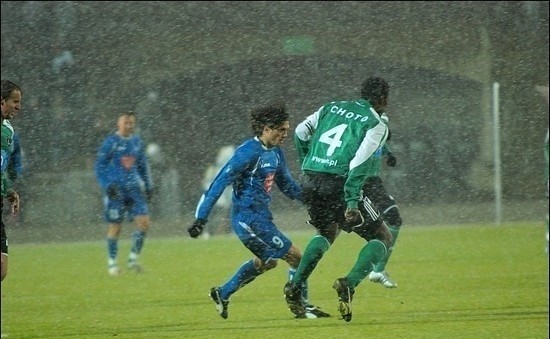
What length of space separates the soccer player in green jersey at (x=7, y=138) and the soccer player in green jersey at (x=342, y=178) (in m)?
2.03

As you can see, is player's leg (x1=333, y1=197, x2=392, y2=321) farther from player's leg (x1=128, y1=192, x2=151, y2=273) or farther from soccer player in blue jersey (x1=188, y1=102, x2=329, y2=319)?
player's leg (x1=128, y1=192, x2=151, y2=273)

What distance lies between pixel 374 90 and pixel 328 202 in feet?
3.00


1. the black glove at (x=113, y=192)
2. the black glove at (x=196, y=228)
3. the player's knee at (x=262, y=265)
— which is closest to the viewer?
the black glove at (x=196, y=228)

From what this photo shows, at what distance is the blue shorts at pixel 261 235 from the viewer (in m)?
8.73

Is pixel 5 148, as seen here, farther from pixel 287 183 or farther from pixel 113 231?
pixel 113 231

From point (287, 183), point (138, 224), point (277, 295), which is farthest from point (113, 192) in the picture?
point (287, 183)

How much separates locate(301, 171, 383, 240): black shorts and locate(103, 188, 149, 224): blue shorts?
5.47m

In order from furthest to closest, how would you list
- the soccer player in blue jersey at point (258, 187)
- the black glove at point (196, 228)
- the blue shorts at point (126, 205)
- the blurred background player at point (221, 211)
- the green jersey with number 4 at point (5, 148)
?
the blurred background player at point (221, 211)
the blue shorts at point (126, 205)
the soccer player in blue jersey at point (258, 187)
the black glove at point (196, 228)
the green jersey with number 4 at point (5, 148)

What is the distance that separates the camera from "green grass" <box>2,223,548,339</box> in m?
8.52

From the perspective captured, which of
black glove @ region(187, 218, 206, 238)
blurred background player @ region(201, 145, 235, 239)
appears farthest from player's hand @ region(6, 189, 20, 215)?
blurred background player @ region(201, 145, 235, 239)

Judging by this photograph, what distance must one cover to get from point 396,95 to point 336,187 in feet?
62.3

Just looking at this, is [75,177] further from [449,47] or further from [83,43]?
[449,47]

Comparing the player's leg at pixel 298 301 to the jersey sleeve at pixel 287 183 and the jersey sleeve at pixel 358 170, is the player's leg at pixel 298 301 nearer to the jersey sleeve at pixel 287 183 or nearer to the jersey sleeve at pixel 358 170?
the jersey sleeve at pixel 287 183

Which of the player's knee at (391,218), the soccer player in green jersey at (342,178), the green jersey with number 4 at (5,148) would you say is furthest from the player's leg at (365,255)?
the green jersey with number 4 at (5,148)
